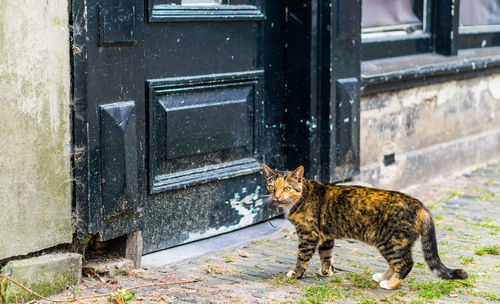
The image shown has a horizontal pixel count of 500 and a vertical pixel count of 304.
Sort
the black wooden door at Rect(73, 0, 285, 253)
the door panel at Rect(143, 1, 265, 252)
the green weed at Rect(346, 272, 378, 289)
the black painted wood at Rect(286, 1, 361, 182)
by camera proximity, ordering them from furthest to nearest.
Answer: the black painted wood at Rect(286, 1, 361, 182), the door panel at Rect(143, 1, 265, 252), the green weed at Rect(346, 272, 378, 289), the black wooden door at Rect(73, 0, 285, 253)

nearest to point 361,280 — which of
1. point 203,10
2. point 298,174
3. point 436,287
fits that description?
point 436,287

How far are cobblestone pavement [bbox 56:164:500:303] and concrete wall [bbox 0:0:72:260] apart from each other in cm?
51

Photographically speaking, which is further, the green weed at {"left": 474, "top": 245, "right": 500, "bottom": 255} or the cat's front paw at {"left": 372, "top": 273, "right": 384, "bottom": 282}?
the green weed at {"left": 474, "top": 245, "right": 500, "bottom": 255}

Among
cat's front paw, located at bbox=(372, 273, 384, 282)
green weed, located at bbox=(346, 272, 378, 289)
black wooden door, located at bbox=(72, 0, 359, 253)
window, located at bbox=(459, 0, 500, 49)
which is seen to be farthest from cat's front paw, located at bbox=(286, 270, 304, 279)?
window, located at bbox=(459, 0, 500, 49)

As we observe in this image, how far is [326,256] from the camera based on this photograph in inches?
200

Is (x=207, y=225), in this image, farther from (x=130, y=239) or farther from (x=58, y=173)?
(x=58, y=173)

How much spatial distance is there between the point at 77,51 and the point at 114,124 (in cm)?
49

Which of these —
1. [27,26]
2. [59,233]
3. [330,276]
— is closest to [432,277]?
[330,276]

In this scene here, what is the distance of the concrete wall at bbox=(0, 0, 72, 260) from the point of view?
4281 mm

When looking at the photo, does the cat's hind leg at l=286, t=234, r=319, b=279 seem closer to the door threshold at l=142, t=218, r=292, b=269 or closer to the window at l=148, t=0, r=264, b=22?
the door threshold at l=142, t=218, r=292, b=269

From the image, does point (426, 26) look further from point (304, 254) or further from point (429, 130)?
point (304, 254)

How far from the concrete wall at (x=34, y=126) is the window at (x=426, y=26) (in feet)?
11.4

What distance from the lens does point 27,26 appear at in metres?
4.32

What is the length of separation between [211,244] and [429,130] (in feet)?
10.5
